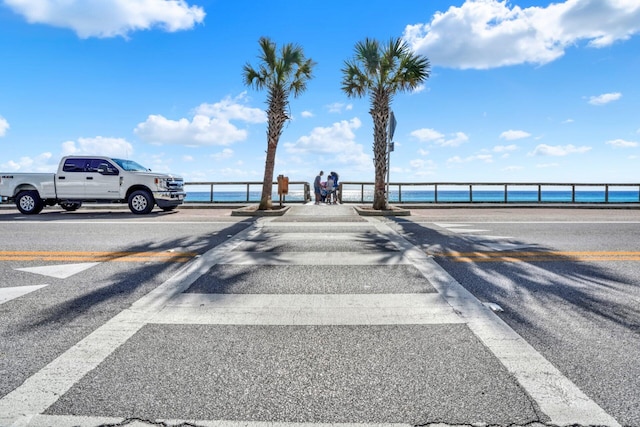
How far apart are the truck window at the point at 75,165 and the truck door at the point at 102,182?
0.22 m

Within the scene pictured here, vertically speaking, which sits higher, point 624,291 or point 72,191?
point 72,191

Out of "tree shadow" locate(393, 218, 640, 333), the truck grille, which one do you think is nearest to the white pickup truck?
the truck grille

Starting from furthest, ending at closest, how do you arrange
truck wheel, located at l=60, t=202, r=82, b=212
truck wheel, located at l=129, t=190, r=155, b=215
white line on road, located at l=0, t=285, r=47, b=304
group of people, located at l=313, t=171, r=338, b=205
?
group of people, located at l=313, t=171, r=338, b=205
truck wheel, located at l=60, t=202, r=82, b=212
truck wheel, located at l=129, t=190, r=155, b=215
white line on road, located at l=0, t=285, r=47, b=304

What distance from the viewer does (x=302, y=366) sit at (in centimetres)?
263

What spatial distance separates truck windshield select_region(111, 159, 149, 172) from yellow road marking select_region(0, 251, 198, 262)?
933 cm

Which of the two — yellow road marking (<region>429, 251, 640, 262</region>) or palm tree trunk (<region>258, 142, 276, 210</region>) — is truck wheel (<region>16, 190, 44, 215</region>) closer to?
palm tree trunk (<region>258, 142, 276, 210</region>)

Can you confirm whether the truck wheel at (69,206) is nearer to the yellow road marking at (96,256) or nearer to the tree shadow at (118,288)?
the yellow road marking at (96,256)

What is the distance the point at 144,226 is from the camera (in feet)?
35.7

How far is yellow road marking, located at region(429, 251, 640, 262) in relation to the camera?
6.34 meters

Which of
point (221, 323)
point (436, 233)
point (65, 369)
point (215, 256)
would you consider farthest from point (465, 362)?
point (436, 233)

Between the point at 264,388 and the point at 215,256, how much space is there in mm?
4481

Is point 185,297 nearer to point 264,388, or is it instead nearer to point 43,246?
point 264,388

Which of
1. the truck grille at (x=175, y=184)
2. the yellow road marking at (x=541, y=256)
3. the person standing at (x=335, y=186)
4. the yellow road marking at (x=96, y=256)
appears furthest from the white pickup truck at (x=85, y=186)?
the yellow road marking at (x=541, y=256)

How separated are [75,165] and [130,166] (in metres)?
1.90
